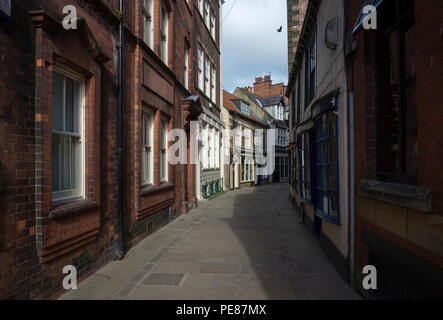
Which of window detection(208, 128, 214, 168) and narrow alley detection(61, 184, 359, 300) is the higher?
window detection(208, 128, 214, 168)

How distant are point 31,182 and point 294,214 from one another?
9.50 metres

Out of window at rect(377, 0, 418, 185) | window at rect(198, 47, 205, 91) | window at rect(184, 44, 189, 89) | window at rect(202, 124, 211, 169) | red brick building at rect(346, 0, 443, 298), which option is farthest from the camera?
window at rect(202, 124, 211, 169)

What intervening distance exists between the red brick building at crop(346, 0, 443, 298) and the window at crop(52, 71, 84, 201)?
4.17 m

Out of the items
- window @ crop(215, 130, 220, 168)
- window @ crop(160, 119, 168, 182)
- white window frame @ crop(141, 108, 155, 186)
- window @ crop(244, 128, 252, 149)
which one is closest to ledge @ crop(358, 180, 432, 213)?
white window frame @ crop(141, 108, 155, 186)

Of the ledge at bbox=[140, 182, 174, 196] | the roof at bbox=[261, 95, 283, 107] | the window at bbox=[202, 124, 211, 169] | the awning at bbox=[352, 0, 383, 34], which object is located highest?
the roof at bbox=[261, 95, 283, 107]

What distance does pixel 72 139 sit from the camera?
460 centimetres

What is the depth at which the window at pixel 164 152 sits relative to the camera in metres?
8.91

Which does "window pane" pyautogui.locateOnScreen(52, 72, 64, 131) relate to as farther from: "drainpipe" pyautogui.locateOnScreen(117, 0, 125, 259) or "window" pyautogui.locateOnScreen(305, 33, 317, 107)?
"window" pyautogui.locateOnScreen(305, 33, 317, 107)

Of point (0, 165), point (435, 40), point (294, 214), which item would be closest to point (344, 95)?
point (435, 40)

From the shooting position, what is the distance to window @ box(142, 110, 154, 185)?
7.47m

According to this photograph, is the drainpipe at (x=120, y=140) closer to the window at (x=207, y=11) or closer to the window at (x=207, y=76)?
the window at (x=207, y=76)

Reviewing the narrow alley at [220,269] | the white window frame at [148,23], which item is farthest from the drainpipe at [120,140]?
the white window frame at [148,23]

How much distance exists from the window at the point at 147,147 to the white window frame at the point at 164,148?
0.93 meters

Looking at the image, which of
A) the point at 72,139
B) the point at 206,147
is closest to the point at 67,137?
the point at 72,139
